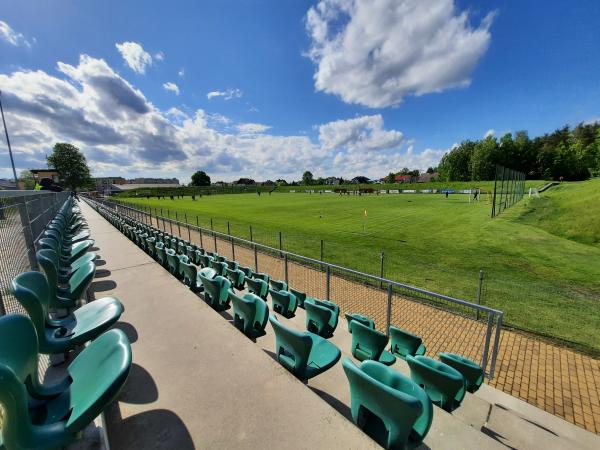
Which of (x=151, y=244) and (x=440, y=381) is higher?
(x=151, y=244)

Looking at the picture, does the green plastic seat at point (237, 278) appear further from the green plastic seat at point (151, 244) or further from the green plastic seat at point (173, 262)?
the green plastic seat at point (151, 244)

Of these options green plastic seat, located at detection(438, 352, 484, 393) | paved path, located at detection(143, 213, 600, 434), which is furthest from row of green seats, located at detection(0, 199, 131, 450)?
paved path, located at detection(143, 213, 600, 434)

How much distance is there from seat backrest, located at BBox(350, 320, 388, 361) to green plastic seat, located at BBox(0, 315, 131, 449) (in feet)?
8.88

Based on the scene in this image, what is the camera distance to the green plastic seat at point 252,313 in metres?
3.49

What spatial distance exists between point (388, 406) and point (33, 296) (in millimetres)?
2735

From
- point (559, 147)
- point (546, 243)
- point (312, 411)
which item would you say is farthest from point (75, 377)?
point (559, 147)

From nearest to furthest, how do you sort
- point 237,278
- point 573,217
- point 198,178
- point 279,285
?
point 279,285 < point 237,278 < point 573,217 < point 198,178

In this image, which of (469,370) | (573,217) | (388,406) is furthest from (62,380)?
(573,217)

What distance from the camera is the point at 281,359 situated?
298 centimetres

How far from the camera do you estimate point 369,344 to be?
3.51 meters

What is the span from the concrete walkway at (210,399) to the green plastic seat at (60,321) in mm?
641

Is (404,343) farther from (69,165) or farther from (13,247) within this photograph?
(69,165)

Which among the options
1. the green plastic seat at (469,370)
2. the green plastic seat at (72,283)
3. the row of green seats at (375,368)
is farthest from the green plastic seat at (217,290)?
the green plastic seat at (469,370)

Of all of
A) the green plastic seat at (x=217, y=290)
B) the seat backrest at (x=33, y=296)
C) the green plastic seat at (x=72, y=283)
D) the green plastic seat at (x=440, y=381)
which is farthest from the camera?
the green plastic seat at (x=217, y=290)
